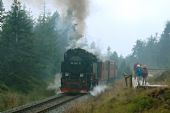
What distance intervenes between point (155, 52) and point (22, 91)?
82050mm

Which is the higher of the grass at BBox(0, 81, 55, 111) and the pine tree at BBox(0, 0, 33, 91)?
the pine tree at BBox(0, 0, 33, 91)

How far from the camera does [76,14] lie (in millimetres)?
45969

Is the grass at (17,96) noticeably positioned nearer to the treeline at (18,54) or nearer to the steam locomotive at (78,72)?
the treeline at (18,54)

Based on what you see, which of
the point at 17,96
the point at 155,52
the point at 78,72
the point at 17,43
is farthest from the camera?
the point at 155,52

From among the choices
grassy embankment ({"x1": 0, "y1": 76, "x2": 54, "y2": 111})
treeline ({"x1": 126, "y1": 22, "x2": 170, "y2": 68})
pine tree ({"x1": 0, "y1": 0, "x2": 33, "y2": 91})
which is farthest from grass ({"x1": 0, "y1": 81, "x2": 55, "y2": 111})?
treeline ({"x1": 126, "y1": 22, "x2": 170, "y2": 68})

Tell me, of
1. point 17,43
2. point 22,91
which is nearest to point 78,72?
point 22,91

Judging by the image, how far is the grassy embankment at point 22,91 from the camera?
2570 centimetres

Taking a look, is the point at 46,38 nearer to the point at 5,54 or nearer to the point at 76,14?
the point at 76,14

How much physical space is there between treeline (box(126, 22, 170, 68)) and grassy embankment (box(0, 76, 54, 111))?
4690cm

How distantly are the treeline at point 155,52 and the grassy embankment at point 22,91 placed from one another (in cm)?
4690

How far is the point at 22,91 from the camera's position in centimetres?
3366

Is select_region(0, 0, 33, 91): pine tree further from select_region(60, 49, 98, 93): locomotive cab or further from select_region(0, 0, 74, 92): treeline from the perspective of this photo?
select_region(60, 49, 98, 93): locomotive cab

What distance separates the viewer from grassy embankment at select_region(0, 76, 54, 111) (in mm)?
25703

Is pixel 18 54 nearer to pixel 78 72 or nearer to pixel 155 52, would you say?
pixel 78 72
